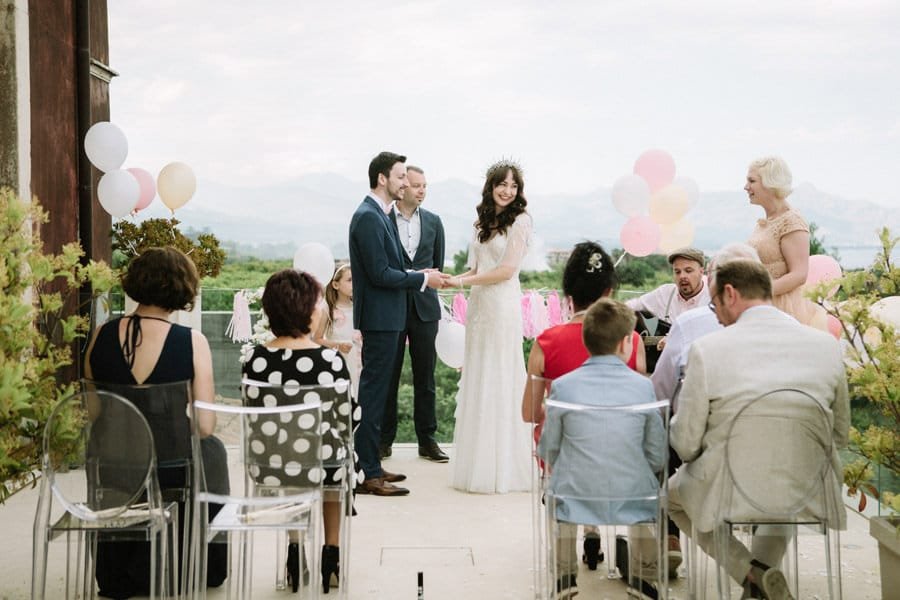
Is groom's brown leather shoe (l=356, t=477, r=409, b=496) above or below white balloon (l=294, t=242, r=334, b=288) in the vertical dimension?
below

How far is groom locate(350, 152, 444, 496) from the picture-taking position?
5.00 meters

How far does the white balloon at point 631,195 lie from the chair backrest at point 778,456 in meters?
3.17

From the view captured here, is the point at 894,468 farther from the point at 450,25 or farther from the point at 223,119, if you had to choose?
the point at 223,119

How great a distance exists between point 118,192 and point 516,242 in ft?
7.40

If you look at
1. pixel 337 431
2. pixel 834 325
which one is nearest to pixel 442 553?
pixel 337 431

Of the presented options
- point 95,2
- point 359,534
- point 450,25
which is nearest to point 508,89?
point 450,25

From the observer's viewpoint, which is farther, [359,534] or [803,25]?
[803,25]

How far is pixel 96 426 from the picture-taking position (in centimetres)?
288

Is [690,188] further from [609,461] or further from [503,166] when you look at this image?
[609,461]

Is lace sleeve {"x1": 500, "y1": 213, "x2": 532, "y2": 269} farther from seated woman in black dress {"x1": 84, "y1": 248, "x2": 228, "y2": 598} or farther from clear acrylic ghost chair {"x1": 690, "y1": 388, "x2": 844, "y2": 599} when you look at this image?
clear acrylic ghost chair {"x1": 690, "y1": 388, "x2": 844, "y2": 599}

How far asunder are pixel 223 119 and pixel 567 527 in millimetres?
17396

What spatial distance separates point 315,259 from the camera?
6.04m

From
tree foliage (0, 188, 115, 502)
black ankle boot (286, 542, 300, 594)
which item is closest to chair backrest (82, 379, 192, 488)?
tree foliage (0, 188, 115, 502)

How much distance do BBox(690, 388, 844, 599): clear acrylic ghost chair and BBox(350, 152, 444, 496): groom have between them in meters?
2.48
